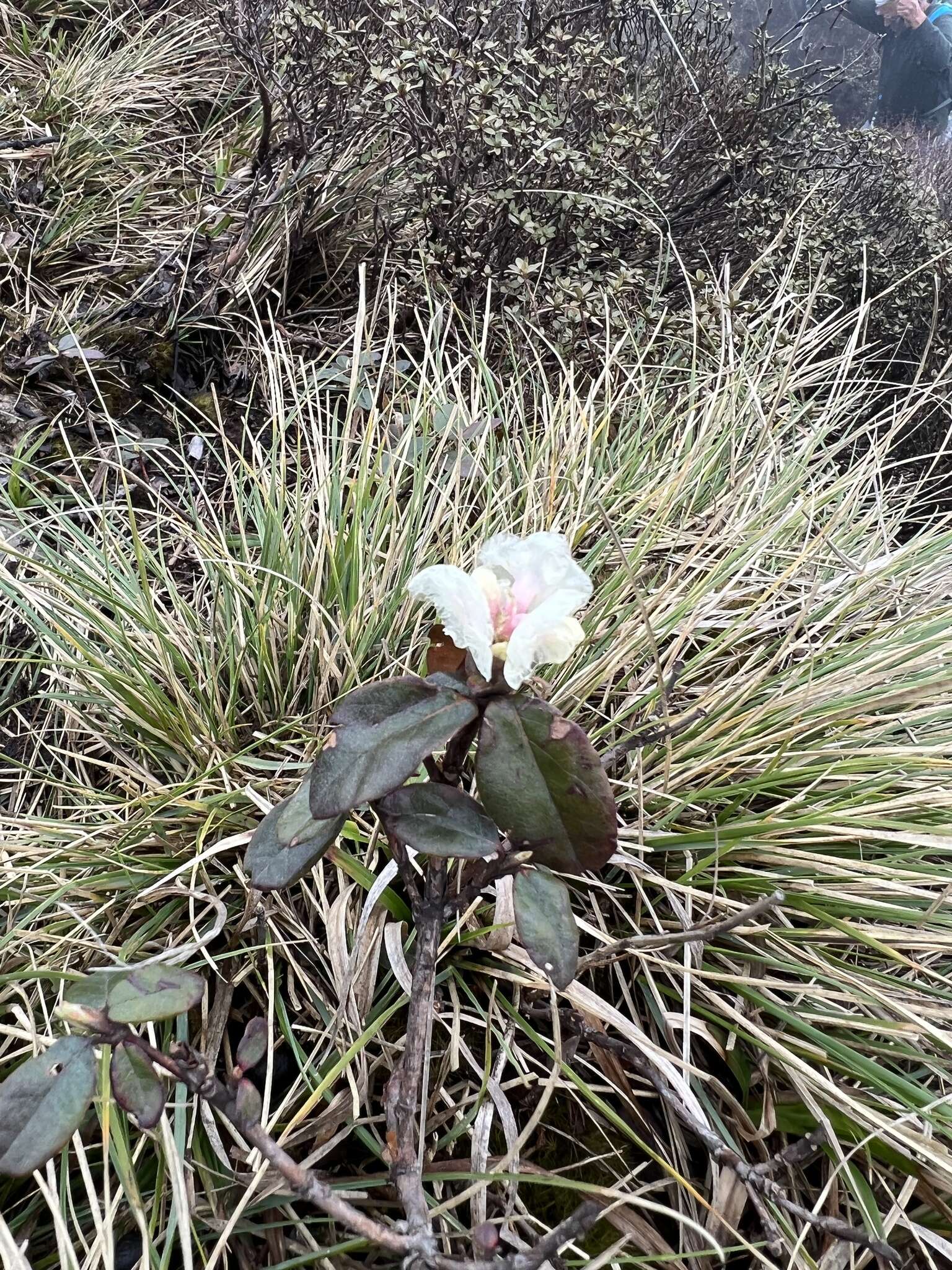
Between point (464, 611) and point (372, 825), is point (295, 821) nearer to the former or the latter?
point (464, 611)

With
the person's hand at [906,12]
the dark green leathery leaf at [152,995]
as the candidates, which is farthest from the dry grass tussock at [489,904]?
the person's hand at [906,12]

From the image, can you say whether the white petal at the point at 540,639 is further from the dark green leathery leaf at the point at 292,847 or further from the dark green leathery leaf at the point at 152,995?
the dark green leathery leaf at the point at 152,995

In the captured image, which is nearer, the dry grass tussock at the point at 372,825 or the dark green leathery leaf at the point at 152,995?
the dark green leathery leaf at the point at 152,995

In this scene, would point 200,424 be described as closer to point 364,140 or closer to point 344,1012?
point 364,140

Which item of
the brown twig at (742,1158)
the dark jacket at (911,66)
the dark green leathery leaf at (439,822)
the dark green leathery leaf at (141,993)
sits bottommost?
the brown twig at (742,1158)

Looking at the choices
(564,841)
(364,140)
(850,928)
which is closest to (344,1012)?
(564,841)

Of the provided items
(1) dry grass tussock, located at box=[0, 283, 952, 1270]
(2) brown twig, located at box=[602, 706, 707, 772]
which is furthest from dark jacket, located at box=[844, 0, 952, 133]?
(2) brown twig, located at box=[602, 706, 707, 772]
